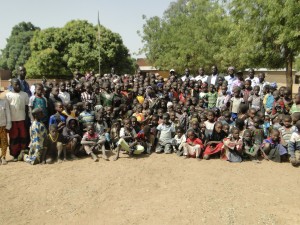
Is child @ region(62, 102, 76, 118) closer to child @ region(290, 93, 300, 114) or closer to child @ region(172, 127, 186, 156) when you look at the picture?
child @ region(172, 127, 186, 156)

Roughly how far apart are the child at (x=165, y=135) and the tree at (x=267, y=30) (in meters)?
5.11

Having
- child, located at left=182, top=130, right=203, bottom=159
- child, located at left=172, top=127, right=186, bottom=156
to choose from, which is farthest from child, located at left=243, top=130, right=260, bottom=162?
child, located at left=172, top=127, right=186, bottom=156

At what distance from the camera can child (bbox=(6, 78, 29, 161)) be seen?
246 inches

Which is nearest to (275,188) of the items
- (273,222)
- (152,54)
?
(273,222)

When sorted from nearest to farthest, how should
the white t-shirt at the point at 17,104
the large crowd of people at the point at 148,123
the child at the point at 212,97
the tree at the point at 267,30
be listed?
the white t-shirt at the point at 17,104 → the large crowd of people at the point at 148,123 → the child at the point at 212,97 → the tree at the point at 267,30

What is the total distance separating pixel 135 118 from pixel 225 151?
220 cm

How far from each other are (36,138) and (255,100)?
17.1 ft

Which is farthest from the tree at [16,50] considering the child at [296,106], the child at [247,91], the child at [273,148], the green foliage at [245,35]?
the child at [273,148]

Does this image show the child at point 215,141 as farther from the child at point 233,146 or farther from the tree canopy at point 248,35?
the tree canopy at point 248,35

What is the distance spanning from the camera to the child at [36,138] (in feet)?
20.6

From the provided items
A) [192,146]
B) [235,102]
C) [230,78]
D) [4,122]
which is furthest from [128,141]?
[230,78]

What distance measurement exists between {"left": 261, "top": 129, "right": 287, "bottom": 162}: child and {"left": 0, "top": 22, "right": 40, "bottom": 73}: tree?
133 feet

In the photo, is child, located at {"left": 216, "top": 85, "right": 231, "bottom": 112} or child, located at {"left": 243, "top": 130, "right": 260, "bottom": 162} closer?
child, located at {"left": 243, "top": 130, "right": 260, "bottom": 162}

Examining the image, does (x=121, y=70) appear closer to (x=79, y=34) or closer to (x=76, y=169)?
(x=79, y=34)
